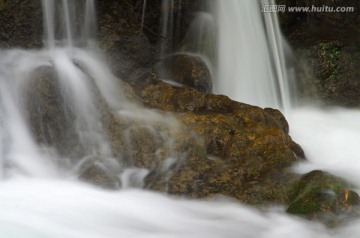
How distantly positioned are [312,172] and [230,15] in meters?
5.54

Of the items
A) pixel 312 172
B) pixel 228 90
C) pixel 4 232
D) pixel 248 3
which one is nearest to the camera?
pixel 4 232

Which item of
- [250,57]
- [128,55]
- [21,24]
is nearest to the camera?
[21,24]

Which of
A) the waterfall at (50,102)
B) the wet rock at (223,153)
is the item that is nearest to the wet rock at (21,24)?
the waterfall at (50,102)

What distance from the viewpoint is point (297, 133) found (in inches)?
350

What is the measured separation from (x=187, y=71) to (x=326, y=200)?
4239mm

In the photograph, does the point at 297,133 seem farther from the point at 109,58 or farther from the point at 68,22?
the point at 68,22

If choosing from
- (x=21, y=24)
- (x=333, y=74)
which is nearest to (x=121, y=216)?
(x=21, y=24)

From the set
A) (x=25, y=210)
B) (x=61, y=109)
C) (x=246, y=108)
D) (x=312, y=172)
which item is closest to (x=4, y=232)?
(x=25, y=210)

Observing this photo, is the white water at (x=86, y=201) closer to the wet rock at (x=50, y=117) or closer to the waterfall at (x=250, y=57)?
the wet rock at (x=50, y=117)

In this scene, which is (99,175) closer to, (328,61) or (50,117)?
(50,117)

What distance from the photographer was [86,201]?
577 cm

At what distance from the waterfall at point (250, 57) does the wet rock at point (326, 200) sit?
4428 millimetres

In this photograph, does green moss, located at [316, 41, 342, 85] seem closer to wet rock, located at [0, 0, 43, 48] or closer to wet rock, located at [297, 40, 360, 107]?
wet rock, located at [297, 40, 360, 107]

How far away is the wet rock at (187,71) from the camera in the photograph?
883 cm
